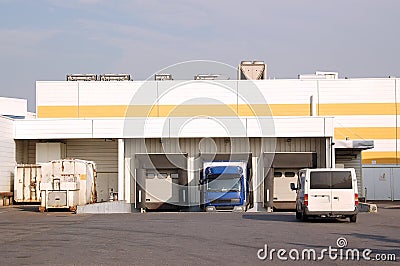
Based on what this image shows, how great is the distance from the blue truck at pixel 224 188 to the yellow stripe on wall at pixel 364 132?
1978 centimetres

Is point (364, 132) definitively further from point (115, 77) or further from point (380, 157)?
point (115, 77)

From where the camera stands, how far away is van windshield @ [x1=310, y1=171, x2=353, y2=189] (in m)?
25.4

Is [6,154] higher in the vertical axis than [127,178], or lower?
higher

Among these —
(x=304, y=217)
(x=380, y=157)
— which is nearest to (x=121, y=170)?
(x=304, y=217)

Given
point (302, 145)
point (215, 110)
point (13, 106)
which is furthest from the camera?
point (13, 106)

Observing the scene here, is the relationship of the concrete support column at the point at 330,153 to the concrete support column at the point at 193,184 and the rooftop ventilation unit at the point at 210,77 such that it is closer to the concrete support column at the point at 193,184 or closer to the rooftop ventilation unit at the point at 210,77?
the concrete support column at the point at 193,184

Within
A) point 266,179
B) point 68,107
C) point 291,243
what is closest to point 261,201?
point 266,179

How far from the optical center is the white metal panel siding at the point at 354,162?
52.2m

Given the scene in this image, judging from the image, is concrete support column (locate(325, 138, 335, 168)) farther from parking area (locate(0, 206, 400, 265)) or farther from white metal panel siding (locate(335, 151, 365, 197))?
parking area (locate(0, 206, 400, 265))

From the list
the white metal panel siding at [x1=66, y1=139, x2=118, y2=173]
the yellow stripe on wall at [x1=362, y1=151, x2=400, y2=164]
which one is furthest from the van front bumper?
the yellow stripe on wall at [x1=362, y1=151, x2=400, y2=164]

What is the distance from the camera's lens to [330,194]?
25297 mm

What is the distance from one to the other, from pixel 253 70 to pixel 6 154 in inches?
1073

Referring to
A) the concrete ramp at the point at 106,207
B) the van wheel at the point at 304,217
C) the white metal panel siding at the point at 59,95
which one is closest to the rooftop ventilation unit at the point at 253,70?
the white metal panel siding at the point at 59,95

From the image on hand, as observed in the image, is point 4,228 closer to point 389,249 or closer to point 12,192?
point 389,249
